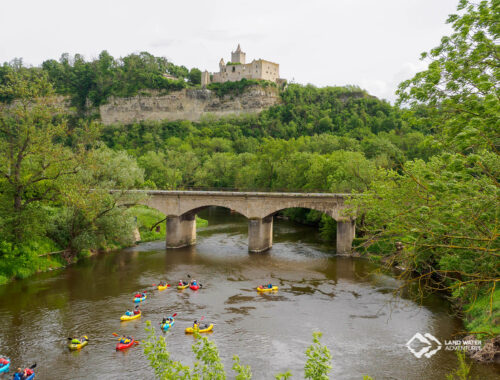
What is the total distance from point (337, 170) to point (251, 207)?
1107 cm

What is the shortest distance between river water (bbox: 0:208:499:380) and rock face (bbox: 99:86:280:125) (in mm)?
86534

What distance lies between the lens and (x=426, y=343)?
19.1m

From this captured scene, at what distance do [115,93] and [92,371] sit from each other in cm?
11832

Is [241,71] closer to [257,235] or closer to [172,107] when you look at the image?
[172,107]

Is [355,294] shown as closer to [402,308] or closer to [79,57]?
[402,308]

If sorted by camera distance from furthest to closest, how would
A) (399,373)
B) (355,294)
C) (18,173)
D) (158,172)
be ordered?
(158,172)
(18,173)
(355,294)
(399,373)

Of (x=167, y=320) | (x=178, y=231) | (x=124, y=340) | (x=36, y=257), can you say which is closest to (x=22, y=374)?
(x=124, y=340)

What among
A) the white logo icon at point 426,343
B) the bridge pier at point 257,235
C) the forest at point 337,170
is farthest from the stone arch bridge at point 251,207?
the white logo icon at point 426,343

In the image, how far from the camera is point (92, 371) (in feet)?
54.1

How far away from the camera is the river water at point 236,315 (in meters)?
17.1

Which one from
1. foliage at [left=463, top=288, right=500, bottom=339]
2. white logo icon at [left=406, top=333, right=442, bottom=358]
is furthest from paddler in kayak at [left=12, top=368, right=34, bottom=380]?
foliage at [left=463, top=288, right=500, bottom=339]

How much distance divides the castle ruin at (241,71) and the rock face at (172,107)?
22.1 feet

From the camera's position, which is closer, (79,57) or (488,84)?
(488,84)

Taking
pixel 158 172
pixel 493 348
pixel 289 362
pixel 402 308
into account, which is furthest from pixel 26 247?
pixel 158 172
